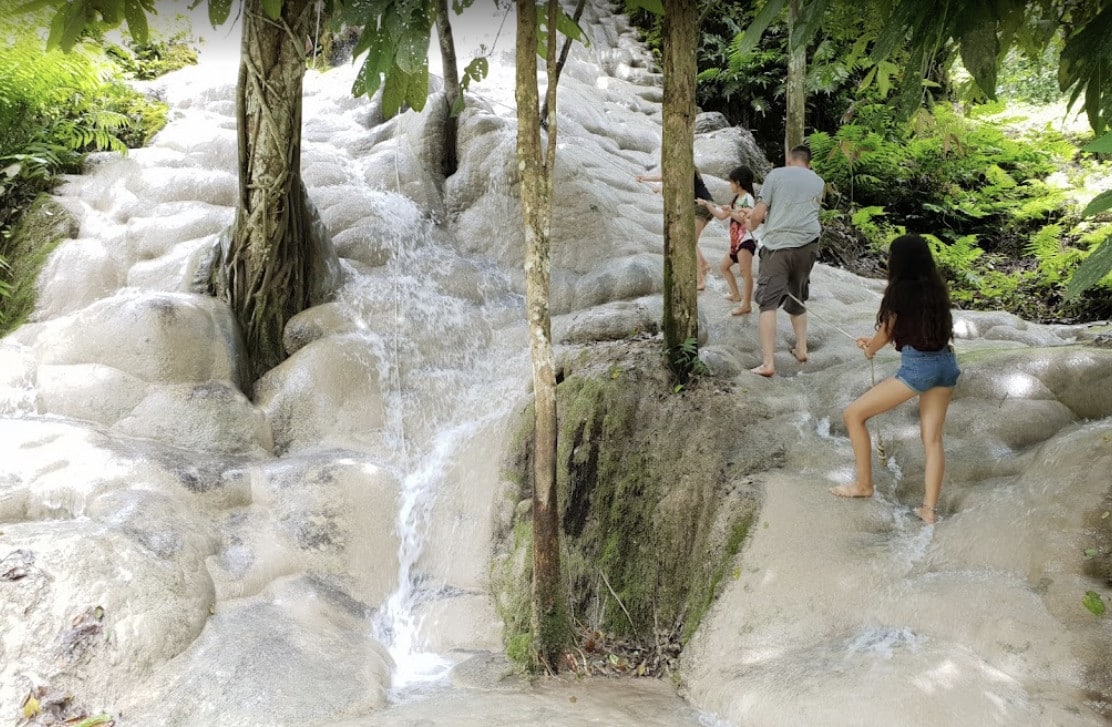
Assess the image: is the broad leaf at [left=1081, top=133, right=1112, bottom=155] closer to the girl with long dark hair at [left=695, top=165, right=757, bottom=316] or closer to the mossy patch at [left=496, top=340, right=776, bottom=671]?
the mossy patch at [left=496, top=340, right=776, bottom=671]

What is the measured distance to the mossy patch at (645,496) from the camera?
14.9 feet

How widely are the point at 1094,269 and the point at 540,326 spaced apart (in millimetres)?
2577

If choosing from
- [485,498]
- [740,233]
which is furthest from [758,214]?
[485,498]

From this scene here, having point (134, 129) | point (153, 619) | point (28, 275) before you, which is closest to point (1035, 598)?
point (153, 619)

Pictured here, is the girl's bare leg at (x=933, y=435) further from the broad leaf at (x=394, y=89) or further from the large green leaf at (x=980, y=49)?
the broad leaf at (x=394, y=89)

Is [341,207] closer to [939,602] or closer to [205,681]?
[205,681]

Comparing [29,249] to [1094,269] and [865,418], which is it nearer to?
[865,418]

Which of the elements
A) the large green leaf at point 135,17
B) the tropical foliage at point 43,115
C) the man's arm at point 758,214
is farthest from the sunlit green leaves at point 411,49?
the tropical foliage at point 43,115

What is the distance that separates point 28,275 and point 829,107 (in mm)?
10573

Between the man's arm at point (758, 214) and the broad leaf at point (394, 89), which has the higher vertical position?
the broad leaf at point (394, 89)

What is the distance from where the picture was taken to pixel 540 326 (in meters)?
3.96

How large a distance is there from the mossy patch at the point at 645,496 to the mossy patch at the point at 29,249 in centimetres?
443

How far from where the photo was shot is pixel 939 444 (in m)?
3.98

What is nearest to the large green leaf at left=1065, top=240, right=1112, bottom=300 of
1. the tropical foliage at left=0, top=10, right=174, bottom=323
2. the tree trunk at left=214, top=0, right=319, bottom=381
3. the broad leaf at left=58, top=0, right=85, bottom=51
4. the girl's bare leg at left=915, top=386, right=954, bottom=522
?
the girl's bare leg at left=915, top=386, right=954, bottom=522
